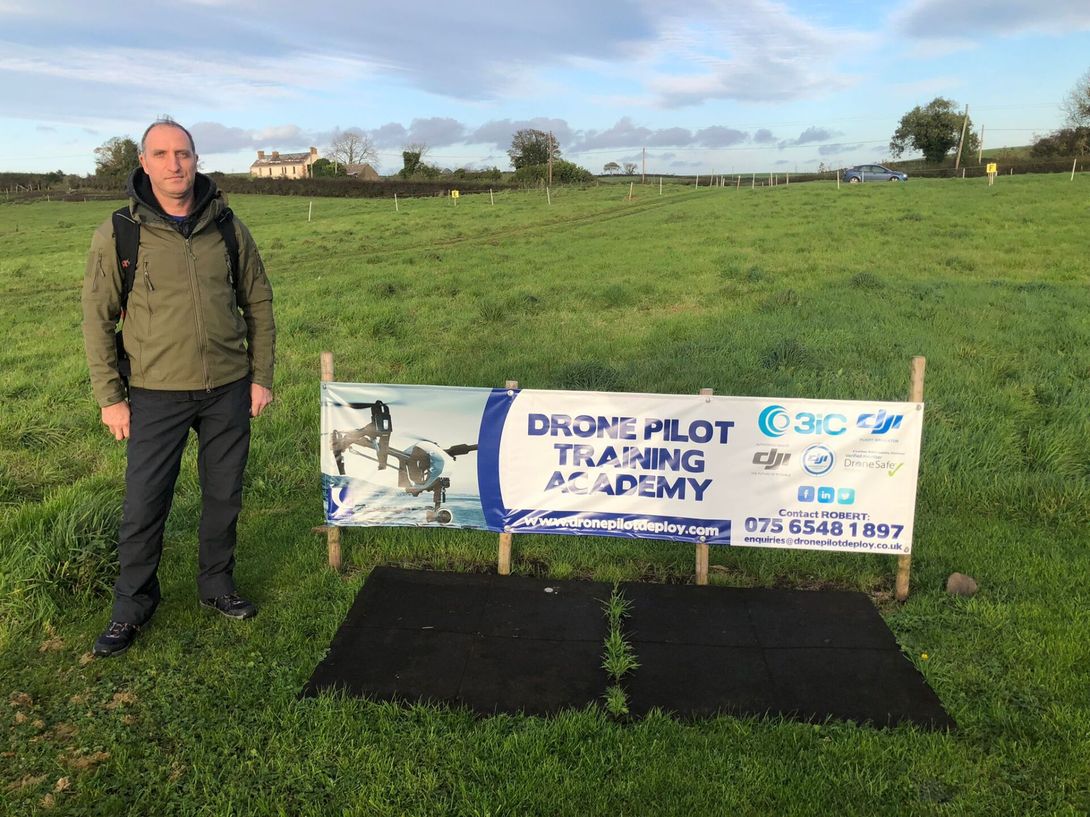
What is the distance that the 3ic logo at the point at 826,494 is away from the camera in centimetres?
458

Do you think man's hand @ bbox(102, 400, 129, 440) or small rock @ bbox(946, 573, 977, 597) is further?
small rock @ bbox(946, 573, 977, 597)

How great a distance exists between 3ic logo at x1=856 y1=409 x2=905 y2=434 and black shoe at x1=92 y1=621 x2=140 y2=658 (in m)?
4.37

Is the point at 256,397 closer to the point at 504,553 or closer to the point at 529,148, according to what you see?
the point at 504,553

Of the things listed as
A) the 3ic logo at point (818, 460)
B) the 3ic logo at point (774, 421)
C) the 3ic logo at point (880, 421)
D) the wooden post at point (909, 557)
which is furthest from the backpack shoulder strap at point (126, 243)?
the wooden post at point (909, 557)

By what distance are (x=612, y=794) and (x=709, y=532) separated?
80.0 inches

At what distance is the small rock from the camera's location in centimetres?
456

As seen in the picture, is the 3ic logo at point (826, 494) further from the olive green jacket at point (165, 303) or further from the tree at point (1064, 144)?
the tree at point (1064, 144)

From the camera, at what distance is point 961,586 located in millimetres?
4574

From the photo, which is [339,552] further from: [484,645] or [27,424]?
[27,424]

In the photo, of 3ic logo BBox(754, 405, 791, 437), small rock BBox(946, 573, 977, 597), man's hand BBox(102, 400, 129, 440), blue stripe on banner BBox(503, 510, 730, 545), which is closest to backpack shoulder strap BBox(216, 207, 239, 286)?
man's hand BBox(102, 400, 129, 440)

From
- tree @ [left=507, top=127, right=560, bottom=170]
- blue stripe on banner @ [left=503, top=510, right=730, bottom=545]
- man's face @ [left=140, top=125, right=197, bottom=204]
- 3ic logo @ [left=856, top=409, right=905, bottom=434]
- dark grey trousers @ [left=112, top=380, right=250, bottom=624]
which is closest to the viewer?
man's face @ [left=140, top=125, right=197, bottom=204]

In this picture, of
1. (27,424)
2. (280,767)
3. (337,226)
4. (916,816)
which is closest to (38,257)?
(337,226)

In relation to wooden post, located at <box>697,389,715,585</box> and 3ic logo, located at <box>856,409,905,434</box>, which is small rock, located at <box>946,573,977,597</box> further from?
wooden post, located at <box>697,389,715,585</box>

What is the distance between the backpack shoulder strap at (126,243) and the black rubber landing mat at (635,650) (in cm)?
224
